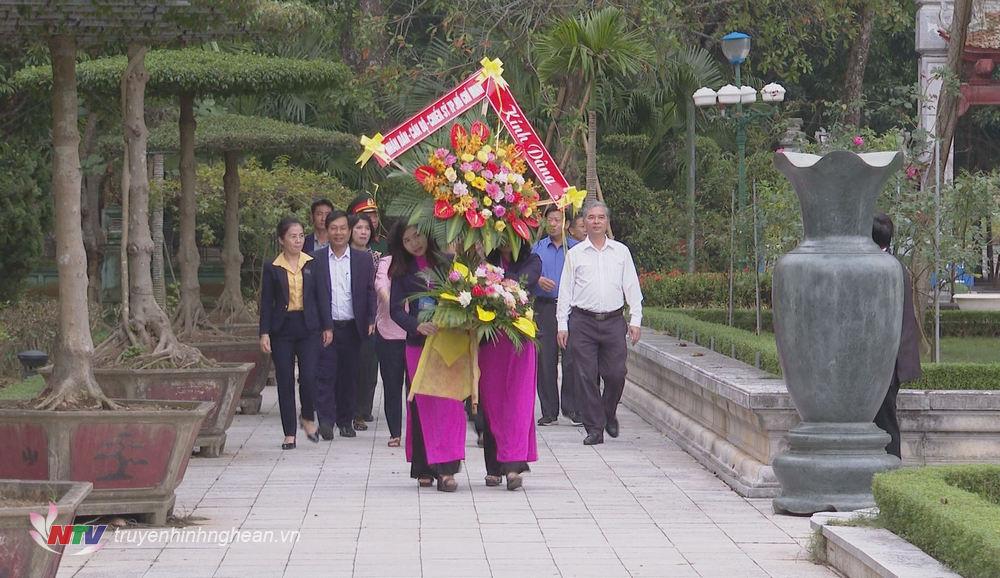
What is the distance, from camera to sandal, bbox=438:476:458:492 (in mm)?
9234

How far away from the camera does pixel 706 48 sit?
27.0 metres

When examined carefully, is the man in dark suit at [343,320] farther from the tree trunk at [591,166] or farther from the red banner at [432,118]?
the tree trunk at [591,166]

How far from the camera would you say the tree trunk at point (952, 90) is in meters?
11.2

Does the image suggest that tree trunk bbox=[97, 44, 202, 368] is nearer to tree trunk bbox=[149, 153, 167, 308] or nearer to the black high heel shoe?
the black high heel shoe

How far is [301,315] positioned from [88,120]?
32.8ft

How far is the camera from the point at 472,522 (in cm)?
819

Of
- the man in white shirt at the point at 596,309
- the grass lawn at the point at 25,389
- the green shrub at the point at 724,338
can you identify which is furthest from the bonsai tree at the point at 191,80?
the green shrub at the point at 724,338

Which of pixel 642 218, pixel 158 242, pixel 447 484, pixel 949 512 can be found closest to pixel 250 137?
pixel 158 242

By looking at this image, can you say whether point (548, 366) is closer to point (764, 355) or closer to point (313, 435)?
point (313, 435)

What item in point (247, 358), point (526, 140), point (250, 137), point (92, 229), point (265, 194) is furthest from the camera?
point (265, 194)

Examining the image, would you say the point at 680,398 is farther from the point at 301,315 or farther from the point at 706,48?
the point at 706,48

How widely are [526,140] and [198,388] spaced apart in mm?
2884

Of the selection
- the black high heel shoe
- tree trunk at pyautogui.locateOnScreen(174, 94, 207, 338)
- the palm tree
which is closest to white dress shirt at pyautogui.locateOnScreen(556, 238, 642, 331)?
the black high heel shoe

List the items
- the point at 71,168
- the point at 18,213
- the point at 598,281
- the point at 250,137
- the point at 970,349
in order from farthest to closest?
the point at 18,213
the point at 250,137
the point at 970,349
the point at 598,281
the point at 71,168
